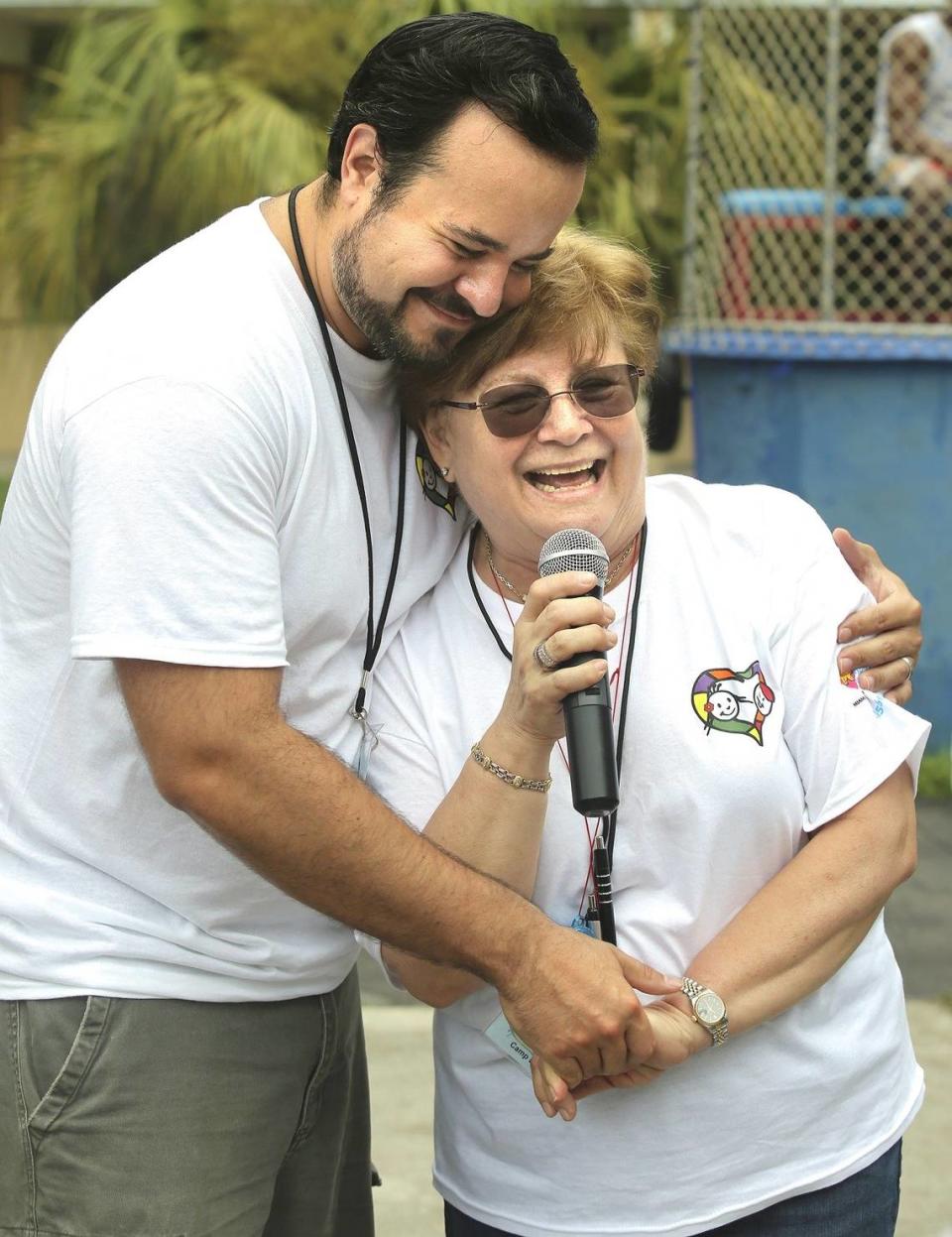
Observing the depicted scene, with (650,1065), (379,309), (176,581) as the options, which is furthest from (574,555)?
(650,1065)

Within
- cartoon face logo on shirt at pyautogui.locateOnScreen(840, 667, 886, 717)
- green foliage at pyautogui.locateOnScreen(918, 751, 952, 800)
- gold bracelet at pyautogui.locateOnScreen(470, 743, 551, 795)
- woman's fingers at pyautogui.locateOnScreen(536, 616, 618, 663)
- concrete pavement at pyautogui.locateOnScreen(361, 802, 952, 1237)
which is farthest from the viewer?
green foliage at pyautogui.locateOnScreen(918, 751, 952, 800)

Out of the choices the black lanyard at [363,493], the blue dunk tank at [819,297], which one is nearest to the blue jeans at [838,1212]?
the black lanyard at [363,493]

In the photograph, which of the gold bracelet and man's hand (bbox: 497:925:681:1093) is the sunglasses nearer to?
the gold bracelet

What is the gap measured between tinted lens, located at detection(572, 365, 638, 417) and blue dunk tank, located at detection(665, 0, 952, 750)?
422cm

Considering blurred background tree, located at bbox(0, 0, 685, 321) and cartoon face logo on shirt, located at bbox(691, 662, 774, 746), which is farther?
blurred background tree, located at bbox(0, 0, 685, 321)

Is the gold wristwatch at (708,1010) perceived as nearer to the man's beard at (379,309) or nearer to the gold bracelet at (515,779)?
the gold bracelet at (515,779)

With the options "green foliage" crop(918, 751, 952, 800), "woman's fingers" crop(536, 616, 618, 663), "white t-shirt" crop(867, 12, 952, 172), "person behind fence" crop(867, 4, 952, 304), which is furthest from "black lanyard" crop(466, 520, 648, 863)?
"white t-shirt" crop(867, 12, 952, 172)

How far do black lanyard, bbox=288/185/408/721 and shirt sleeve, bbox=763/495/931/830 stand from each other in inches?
22.1

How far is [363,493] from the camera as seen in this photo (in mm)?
2414

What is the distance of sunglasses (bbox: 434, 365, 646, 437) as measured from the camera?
95.1 inches

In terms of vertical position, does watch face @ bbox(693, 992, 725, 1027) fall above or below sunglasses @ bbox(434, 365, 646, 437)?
below

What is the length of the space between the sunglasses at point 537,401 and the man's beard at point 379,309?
126mm

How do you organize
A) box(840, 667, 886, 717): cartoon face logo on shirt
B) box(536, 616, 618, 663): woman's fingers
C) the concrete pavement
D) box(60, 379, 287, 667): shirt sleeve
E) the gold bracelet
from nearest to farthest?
1. box(60, 379, 287, 667): shirt sleeve
2. box(536, 616, 618, 663): woman's fingers
3. the gold bracelet
4. box(840, 667, 886, 717): cartoon face logo on shirt
5. the concrete pavement

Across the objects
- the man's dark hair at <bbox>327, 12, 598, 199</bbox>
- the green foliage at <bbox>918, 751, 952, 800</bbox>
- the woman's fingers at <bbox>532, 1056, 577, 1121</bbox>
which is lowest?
the green foliage at <bbox>918, 751, 952, 800</bbox>
